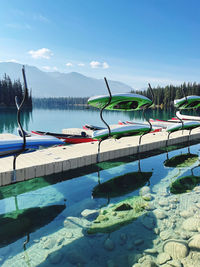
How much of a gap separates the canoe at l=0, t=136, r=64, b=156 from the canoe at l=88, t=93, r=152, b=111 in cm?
317

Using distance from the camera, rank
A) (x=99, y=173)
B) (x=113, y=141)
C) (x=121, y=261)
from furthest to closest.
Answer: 1. (x=113, y=141)
2. (x=99, y=173)
3. (x=121, y=261)

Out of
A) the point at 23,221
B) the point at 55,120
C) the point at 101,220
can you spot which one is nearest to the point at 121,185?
the point at 101,220

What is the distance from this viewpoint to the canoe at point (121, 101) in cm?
861

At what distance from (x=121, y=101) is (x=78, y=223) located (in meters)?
6.01

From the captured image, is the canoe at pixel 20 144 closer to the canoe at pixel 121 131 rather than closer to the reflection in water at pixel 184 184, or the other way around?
the canoe at pixel 121 131

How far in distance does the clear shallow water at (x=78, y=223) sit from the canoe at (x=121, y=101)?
3.60 metres

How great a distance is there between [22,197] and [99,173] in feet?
12.7

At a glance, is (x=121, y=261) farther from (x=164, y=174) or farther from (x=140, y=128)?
(x=140, y=128)

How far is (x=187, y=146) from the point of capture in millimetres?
15102

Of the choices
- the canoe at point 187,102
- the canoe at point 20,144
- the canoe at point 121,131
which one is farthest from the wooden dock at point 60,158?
the canoe at point 187,102

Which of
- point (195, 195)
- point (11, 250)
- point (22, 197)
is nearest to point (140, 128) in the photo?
point (195, 195)

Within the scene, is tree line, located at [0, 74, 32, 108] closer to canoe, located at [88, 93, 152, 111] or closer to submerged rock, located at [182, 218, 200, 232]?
canoe, located at [88, 93, 152, 111]

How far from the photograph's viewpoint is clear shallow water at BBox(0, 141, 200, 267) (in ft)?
14.5

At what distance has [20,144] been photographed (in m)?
5.84
